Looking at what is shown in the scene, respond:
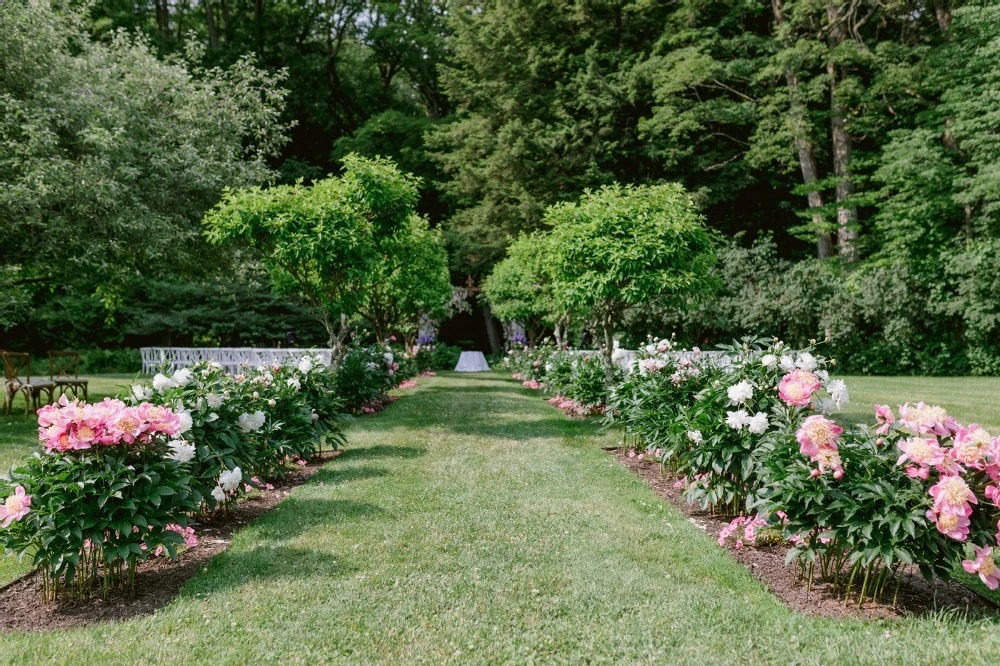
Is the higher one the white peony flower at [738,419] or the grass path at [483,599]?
Result: the white peony flower at [738,419]

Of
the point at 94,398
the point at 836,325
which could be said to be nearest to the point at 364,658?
the point at 94,398

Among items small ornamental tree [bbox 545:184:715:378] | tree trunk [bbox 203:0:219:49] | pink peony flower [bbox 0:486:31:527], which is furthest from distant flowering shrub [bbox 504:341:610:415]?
tree trunk [bbox 203:0:219:49]

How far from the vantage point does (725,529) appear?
4309mm

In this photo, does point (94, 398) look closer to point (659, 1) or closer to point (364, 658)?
point (364, 658)

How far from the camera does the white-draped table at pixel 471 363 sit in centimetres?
2289

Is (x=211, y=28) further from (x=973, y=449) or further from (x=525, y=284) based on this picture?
(x=973, y=449)

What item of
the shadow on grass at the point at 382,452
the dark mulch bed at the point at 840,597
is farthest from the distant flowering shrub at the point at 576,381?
the dark mulch bed at the point at 840,597

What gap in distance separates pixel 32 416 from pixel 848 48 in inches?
818

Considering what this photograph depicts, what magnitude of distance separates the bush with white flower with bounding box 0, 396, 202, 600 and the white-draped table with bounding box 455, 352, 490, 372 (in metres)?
19.2

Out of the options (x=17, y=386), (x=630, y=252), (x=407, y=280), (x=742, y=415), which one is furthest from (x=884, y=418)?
(x=17, y=386)

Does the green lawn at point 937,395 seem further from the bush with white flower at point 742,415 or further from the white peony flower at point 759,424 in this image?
the white peony flower at point 759,424

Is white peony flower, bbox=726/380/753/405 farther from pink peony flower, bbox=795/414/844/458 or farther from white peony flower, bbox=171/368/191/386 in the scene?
white peony flower, bbox=171/368/191/386

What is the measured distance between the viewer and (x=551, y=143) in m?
21.6

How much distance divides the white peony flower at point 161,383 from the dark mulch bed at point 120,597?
3.31ft
